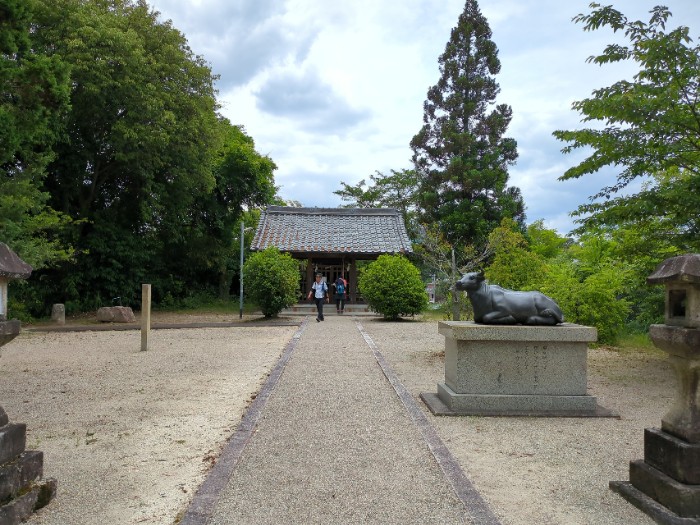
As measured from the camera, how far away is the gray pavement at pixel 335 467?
11.2 feet

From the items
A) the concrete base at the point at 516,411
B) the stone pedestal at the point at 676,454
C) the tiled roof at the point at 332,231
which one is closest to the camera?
the stone pedestal at the point at 676,454

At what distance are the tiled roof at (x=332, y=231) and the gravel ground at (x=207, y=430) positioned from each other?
12.2 metres

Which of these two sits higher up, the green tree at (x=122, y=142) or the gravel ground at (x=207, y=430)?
the green tree at (x=122, y=142)

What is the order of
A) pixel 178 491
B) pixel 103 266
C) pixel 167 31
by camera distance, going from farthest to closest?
pixel 103 266
pixel 167 31
pixel 178 491

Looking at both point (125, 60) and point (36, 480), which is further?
point (125, 60)

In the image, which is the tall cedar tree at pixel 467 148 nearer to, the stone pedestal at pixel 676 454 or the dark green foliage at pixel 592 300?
the dark green foliage at pixel 592 300

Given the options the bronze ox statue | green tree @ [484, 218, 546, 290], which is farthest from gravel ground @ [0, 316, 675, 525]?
green tree @ [484, 218, 546, 290]

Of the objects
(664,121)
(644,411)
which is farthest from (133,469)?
(664,121)

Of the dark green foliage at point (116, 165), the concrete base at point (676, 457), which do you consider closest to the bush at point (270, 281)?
the dark green foliage at point (116, 165)

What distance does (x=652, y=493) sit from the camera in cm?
356

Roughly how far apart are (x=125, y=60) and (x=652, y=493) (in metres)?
18.9

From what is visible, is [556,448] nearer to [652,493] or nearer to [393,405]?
[652,493]

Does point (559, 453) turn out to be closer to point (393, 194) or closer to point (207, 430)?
point (207, 430)

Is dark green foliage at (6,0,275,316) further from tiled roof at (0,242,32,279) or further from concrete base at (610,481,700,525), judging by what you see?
concrete base at (610,481,700,525)
